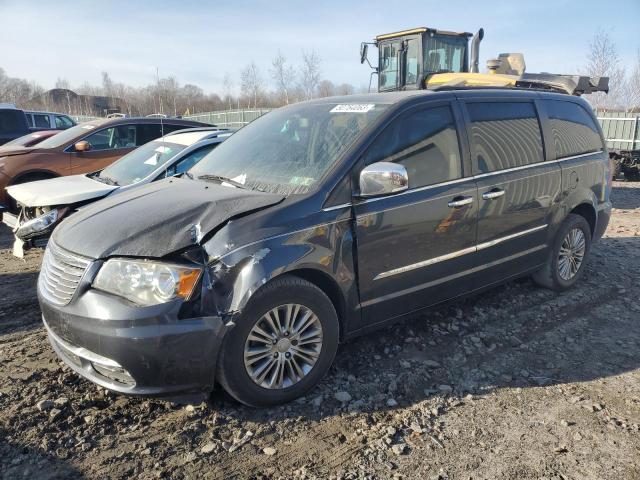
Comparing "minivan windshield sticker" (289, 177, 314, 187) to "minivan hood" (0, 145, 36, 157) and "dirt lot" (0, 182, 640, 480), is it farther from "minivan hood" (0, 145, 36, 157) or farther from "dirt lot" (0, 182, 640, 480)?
"minivan hood" (0, 145, 36, 157)

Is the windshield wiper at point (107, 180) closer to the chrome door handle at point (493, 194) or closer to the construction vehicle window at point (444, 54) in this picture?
the chrome door handle at point (493, 194)

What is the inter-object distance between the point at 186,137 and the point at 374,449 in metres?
5.09

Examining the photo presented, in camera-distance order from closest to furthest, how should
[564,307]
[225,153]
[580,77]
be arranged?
[225,153] → [564,307] → [580,77]

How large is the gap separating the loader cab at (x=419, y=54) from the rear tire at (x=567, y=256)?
250 inches

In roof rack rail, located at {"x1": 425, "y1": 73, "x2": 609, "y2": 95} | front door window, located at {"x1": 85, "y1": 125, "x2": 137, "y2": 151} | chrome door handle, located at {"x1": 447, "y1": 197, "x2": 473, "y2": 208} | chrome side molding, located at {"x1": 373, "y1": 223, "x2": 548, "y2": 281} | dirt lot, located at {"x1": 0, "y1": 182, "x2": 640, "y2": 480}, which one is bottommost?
dirt lot, located at {"x1": 0, "y1": 182, "x2": 640, "y2": 480}

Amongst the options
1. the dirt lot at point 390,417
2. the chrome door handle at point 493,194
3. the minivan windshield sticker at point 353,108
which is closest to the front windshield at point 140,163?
the dirt lot at point 390,417

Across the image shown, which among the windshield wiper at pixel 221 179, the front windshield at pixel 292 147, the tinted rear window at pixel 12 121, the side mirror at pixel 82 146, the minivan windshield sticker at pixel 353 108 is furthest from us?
the tinted rear window at pixel 12 121

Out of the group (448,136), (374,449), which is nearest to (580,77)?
(448,136)

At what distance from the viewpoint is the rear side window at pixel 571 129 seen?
474 centimetres

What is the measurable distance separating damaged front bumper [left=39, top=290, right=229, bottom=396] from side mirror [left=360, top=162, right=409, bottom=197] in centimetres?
124

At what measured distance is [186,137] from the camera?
21.9 feet

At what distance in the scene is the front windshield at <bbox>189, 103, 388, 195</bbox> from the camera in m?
3.39

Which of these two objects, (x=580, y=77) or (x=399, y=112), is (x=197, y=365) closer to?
(x=399, y=112)

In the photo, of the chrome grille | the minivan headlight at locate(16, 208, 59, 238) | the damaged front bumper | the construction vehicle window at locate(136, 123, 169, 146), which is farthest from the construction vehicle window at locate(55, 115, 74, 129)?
the damaged front bumper
